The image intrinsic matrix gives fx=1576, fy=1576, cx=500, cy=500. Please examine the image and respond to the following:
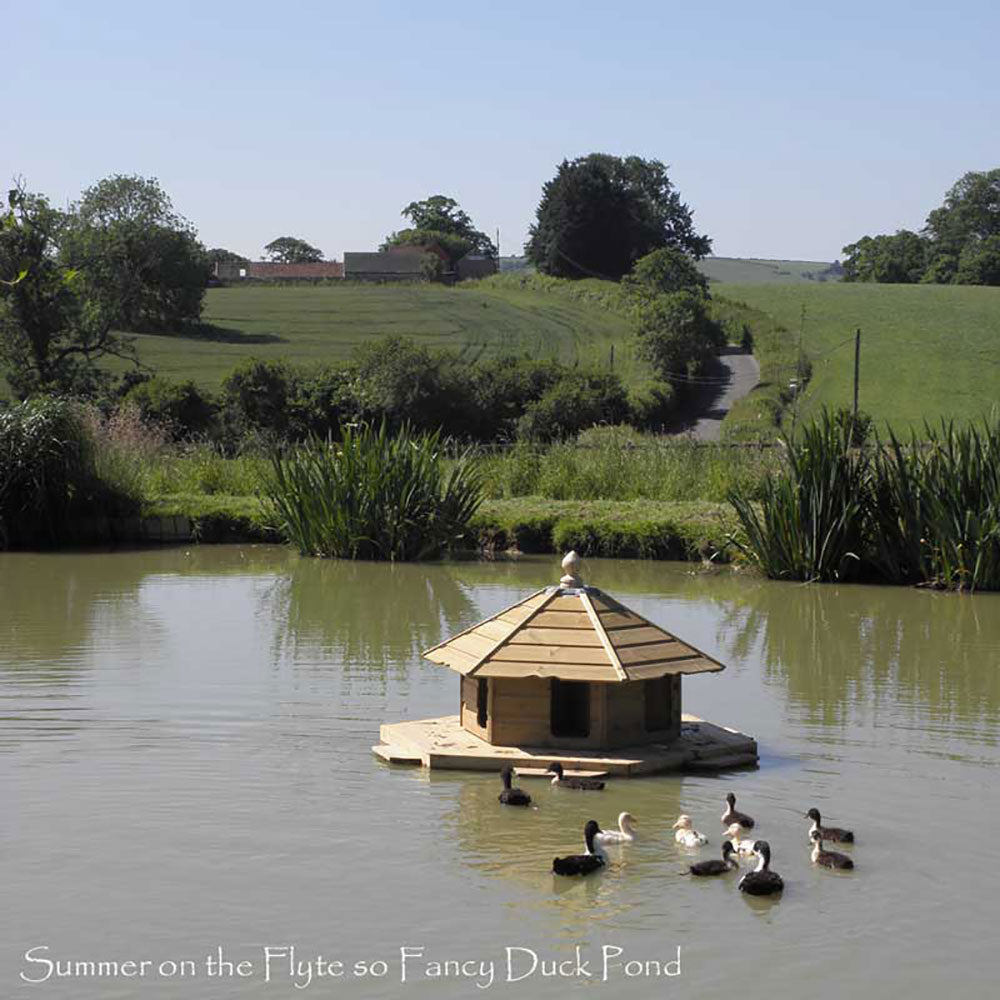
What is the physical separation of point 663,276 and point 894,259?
44662 millimetres

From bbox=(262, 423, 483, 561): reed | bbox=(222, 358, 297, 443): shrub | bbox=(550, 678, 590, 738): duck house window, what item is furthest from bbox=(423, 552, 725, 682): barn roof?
bbox=(222, 358, 297, 443): shrub

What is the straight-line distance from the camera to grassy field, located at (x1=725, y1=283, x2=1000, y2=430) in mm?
56938

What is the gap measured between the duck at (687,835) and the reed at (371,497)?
44.4 feet

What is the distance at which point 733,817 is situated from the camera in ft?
29.3

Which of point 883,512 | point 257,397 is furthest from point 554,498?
point 257,397

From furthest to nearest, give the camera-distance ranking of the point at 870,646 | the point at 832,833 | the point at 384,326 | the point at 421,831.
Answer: the point at 384,326
the point at 870,646
the point at 421,831
the point at 832,833

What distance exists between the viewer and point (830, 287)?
8462cm

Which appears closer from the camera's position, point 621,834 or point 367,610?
point 621,834

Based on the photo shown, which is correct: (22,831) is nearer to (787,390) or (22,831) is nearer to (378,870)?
(378,870)

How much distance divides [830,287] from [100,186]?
4031 cm

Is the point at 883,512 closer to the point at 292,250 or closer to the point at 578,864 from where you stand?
the point at 578,864

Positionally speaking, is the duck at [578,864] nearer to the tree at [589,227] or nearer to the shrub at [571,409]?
the shrub at [571,409]

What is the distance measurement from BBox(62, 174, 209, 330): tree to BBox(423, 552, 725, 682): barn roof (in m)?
39.5

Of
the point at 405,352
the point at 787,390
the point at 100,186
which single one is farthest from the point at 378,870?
the point at 100,186
